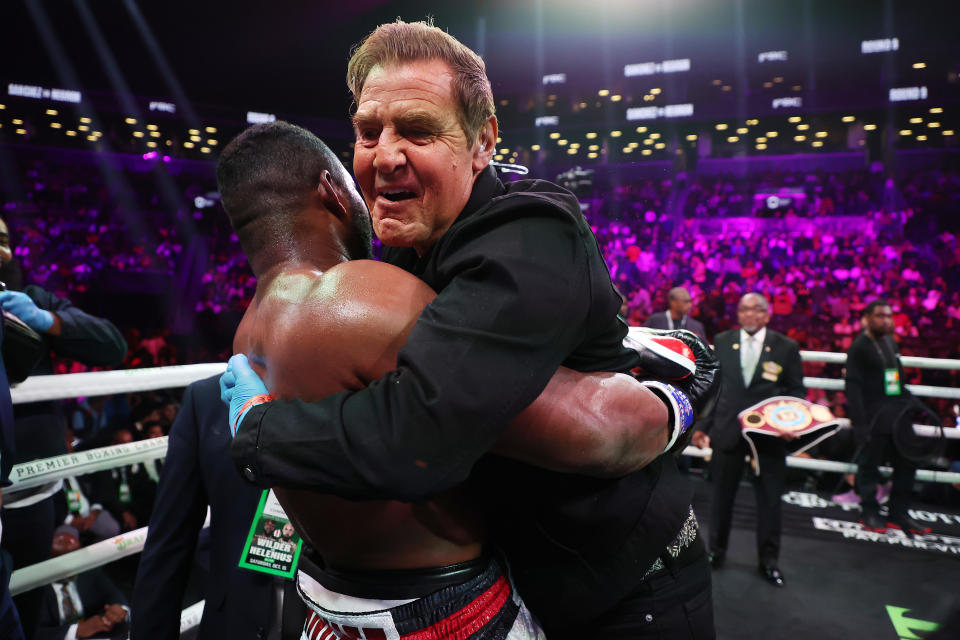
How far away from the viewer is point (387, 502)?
89 centimetres

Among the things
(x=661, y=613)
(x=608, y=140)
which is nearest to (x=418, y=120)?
(x=661, y=613)

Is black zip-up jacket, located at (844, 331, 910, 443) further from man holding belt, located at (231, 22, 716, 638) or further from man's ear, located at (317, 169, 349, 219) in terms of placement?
man's ear, located at (317, 169, 349, 219)

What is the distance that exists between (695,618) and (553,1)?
1793 centimetres

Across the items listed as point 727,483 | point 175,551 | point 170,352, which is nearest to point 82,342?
point 175,551

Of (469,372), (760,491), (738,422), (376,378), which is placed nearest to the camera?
(469,372)

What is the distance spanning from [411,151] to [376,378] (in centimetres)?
37

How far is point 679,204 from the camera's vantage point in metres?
16.0

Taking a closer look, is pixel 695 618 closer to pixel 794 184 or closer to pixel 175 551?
pixel 175 551

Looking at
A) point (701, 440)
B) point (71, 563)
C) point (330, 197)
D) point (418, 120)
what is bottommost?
point (701, 440)

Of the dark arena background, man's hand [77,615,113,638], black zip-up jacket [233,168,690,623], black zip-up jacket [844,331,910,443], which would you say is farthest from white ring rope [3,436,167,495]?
the dark arena background

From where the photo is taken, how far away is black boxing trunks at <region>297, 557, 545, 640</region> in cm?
88

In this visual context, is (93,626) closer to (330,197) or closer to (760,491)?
A: (330,197)

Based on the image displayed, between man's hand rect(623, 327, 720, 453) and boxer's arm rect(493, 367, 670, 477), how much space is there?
0.10m

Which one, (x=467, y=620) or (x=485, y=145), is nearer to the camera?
(x=467, y=620)
